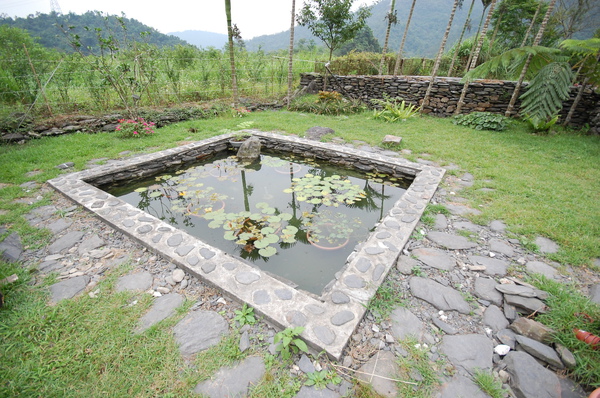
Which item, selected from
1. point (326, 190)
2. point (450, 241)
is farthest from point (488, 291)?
point (326, 190)

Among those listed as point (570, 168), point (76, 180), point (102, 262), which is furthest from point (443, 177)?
point (76, 180)

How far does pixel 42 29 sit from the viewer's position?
1490 cm

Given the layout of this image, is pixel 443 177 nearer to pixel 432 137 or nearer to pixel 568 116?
pixel 432 137

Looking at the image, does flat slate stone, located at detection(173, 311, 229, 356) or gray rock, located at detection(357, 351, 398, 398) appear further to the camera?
flat slate stone, located at detection(173, 311, 229, 356)

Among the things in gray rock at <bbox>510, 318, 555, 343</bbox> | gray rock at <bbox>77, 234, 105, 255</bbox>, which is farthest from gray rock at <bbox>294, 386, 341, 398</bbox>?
gray rock at <bbox>77, 234, 105, 255</bbox>

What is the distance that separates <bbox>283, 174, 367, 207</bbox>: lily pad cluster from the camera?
3.32 metres

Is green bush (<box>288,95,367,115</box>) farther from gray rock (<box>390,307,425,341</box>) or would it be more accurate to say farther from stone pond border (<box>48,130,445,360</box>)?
gray rock (<box>390,307,425,341</box>)

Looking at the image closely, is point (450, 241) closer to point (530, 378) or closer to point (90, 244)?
point (530, 378)

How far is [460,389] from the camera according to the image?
1.24 metres

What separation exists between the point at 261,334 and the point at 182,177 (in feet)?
10.3

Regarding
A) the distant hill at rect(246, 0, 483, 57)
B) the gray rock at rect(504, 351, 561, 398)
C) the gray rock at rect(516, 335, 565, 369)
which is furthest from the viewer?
the distant hill at rect(246, 0, 483, 57)

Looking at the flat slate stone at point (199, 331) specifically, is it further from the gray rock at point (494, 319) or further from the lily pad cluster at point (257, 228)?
the gray rock at point (494, 319)

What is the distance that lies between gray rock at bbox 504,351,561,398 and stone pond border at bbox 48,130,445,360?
0.76 meters

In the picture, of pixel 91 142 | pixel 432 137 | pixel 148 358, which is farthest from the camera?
pixel 432 137
